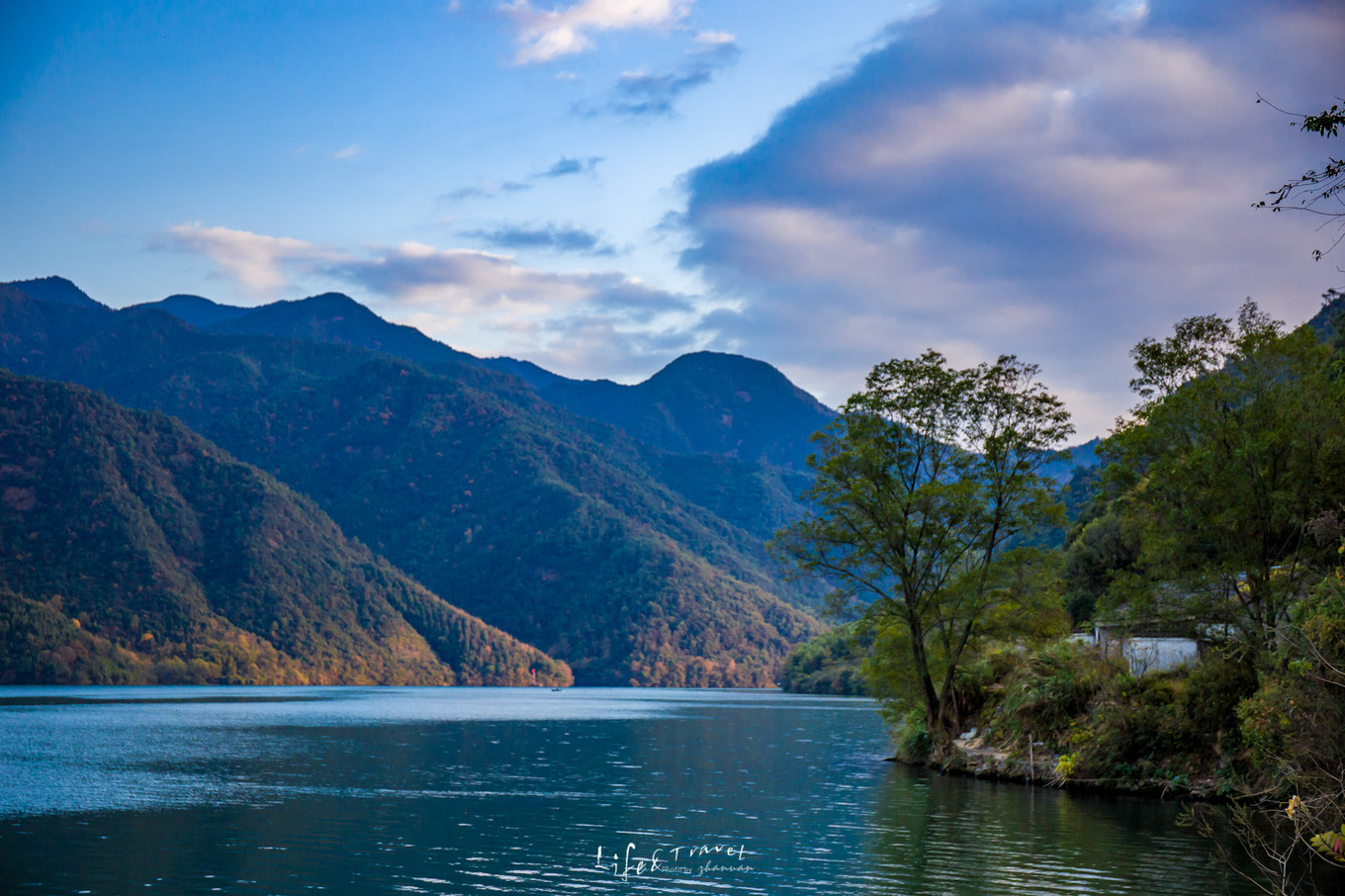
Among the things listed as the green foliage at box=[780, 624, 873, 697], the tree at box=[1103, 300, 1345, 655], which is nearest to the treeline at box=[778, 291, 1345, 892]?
the tree at box=[1103, 300, 1345, 655]

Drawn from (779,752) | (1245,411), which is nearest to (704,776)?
(779,752)

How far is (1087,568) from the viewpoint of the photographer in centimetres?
7031

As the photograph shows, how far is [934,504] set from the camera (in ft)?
163

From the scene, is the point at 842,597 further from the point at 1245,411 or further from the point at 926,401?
the point at 1245,411

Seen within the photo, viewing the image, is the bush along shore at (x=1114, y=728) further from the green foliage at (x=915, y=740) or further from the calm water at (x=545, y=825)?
the green foliage at (x=915, y=740)

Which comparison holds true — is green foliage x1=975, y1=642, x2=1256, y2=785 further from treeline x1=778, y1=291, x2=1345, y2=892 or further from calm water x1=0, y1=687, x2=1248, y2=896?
calm water x1=0, y1=687, x2=1248, y2=896

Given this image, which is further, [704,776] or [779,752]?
[779,752]

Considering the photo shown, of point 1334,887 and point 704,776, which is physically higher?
point 1334,887

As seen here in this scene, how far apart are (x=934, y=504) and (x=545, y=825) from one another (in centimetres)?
→ 2470

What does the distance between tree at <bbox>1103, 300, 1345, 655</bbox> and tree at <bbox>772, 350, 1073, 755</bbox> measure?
767cm

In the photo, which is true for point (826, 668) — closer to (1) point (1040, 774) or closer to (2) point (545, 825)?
(1) point (1040, 774)

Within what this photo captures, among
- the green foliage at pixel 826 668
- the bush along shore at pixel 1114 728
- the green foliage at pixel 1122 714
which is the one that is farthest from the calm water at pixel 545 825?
the green foliage at pixel 826 668

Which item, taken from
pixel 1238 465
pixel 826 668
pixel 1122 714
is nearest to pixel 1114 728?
pixel 1122 714

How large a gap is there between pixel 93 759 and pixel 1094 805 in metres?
46.3
